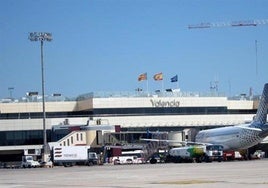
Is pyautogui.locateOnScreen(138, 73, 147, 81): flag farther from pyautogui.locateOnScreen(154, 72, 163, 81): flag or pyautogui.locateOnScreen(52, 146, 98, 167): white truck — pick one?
pyautogui.locateOnScreen(52, 146, 98, 167): white truck

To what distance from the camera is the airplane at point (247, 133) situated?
107350 millimetres

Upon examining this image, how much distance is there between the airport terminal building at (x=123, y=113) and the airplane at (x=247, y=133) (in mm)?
39882

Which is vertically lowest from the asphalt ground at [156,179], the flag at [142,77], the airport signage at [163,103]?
the asphalt ground at [156,179]

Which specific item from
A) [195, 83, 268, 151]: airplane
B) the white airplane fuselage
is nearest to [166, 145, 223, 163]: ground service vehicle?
the white airplane fuselage

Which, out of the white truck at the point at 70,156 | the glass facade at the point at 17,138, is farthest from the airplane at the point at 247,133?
the glass facade at the point at 17,138

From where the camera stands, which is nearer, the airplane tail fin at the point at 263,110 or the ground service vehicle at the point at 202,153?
the ground service vehicle at the point at 202,153

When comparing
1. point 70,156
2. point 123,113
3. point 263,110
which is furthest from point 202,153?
point 123,113

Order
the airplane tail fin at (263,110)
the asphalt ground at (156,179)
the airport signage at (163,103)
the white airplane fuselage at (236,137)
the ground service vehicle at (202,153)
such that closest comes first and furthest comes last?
the asphalt ground at (156,179), the ground service vehicle at (202,153), the white airplane fuselage at (236,137), the airplane tail fin at (263,110), the airport signage at (163,103)

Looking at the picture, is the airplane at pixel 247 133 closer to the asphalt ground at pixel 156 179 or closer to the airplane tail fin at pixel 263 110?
the airplane tail fin at pixel 263 110

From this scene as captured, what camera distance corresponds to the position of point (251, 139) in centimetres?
10800

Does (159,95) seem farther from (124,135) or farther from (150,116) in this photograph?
(124,135)

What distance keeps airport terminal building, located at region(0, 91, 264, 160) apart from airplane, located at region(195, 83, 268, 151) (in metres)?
39.9

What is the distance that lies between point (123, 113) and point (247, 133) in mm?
51162

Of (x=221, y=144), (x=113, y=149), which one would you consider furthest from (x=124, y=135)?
(x=221, y=144)
